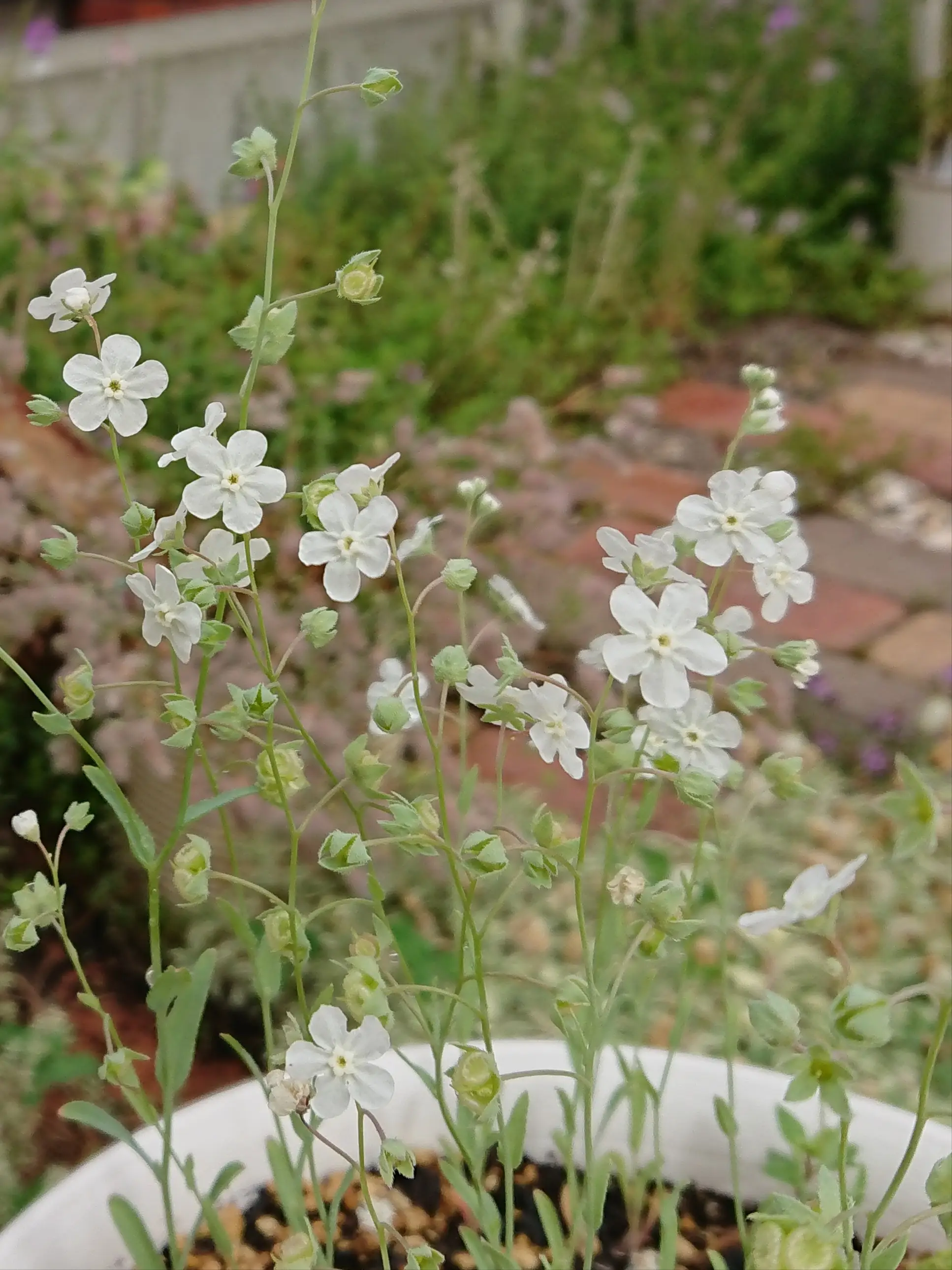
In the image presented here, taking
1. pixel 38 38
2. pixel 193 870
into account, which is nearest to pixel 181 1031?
pixel 193 870

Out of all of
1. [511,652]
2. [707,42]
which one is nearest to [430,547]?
[511,652]

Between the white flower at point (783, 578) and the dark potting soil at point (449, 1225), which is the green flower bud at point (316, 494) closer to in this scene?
the white flower at point (783, 578)

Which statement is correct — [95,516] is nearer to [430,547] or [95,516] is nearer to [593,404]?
[430,547]

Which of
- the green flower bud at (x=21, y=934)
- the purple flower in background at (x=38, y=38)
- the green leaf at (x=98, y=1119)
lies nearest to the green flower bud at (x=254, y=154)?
the green flower bud at (x=21, y=934)

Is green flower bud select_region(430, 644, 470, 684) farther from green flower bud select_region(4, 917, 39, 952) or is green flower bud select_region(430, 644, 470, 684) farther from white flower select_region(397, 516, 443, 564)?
green flower bud select_region(4, 917, 39, 952)

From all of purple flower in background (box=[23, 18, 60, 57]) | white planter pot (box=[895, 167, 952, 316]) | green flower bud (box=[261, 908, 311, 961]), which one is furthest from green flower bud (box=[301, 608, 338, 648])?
white planter pot (box=[895, 167, 952, 316])

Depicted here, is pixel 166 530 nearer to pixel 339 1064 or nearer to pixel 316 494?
pixel 316 494

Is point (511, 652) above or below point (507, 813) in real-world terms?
above
